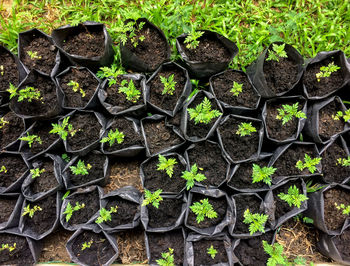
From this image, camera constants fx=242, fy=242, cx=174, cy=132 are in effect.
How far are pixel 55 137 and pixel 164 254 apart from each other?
1685 millimetres

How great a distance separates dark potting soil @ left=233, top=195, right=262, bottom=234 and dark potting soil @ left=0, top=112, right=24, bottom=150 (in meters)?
2.53

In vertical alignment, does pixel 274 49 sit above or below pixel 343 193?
above

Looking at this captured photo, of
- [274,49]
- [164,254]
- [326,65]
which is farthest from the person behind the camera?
[326,65]

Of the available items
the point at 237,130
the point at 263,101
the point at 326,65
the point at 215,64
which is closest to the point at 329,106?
the point at 326,65

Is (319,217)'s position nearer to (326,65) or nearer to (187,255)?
(187,255)

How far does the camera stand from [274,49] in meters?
2.47

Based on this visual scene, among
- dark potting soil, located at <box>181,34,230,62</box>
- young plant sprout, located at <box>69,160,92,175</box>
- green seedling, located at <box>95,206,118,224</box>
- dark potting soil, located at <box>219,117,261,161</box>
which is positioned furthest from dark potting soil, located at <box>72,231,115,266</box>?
dark potting soil, located at <box>181,34,230,62</box>

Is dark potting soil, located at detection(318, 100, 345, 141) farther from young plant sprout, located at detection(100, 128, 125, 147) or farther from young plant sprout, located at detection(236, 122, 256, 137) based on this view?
young plant sprout, located at detection(100, 128, 125, 147)

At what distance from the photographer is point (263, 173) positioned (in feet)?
7.89

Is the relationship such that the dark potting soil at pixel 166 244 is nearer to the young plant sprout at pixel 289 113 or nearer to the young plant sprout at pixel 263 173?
the young plant sprout at pixel 263 173

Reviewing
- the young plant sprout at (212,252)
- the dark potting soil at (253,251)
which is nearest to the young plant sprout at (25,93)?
the young plant sprout at (212,252)

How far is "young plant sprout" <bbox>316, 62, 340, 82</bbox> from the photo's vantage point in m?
2.48

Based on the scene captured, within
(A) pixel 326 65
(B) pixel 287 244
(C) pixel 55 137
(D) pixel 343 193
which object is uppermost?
(A) pixel 326 65

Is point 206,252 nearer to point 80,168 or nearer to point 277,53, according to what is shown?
point 80,168
